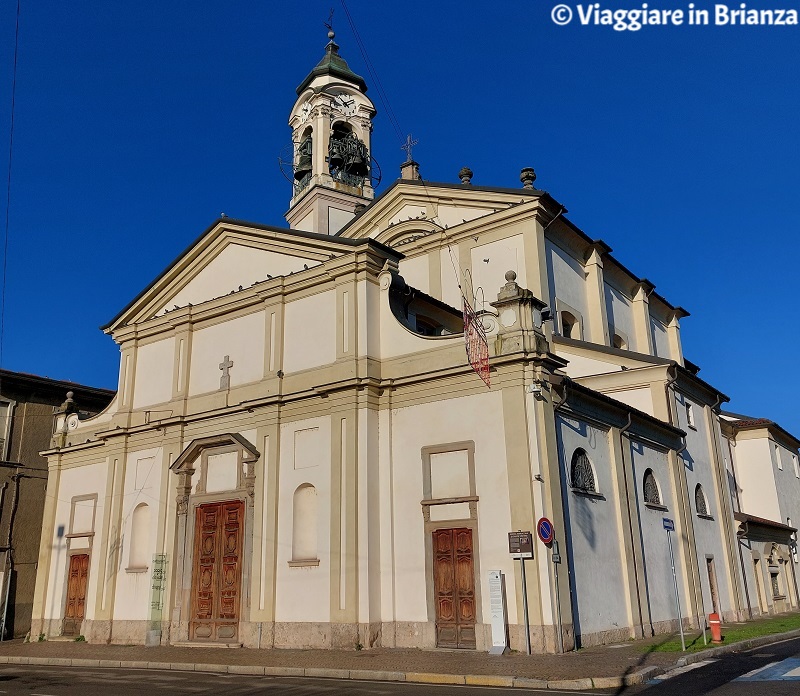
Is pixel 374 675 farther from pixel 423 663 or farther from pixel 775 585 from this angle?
pixel 775 585

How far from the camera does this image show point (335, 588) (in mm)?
17453

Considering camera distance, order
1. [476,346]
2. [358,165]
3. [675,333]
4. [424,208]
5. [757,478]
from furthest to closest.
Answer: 1. [675,333]
2. [358,165]
3. [757,478]
4. [424,208]
5. [476,346]

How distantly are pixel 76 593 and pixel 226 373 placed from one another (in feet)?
28.2

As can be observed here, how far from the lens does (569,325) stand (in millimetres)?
25266

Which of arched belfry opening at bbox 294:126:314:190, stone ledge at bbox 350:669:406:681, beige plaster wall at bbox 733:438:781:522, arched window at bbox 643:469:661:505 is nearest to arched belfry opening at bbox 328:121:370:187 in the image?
arched belfry opening at bbox 294:126:314:190

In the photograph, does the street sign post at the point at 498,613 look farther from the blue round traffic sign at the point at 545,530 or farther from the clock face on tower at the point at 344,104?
the clock face on tower at the point at 344,104

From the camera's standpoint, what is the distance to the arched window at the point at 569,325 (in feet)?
81.5

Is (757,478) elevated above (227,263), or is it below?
below

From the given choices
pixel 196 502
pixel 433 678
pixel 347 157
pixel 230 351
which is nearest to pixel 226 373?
pixel 230 351

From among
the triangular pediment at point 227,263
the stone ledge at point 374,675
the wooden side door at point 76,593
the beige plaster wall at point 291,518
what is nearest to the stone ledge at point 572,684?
the stone ledge at point 374,675

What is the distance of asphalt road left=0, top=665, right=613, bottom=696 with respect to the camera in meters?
11.0

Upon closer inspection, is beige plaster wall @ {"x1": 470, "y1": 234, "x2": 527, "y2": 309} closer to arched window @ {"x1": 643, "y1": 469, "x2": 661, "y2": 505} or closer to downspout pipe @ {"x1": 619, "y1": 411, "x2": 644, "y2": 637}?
downspout pipe @ {"x1": 619, "y1": 411, "x2": 644, "y2": 637}

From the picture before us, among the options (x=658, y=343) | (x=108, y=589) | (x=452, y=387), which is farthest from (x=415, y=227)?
(x=108, y=589)

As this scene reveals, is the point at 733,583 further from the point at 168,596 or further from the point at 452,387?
the point at 168,596
